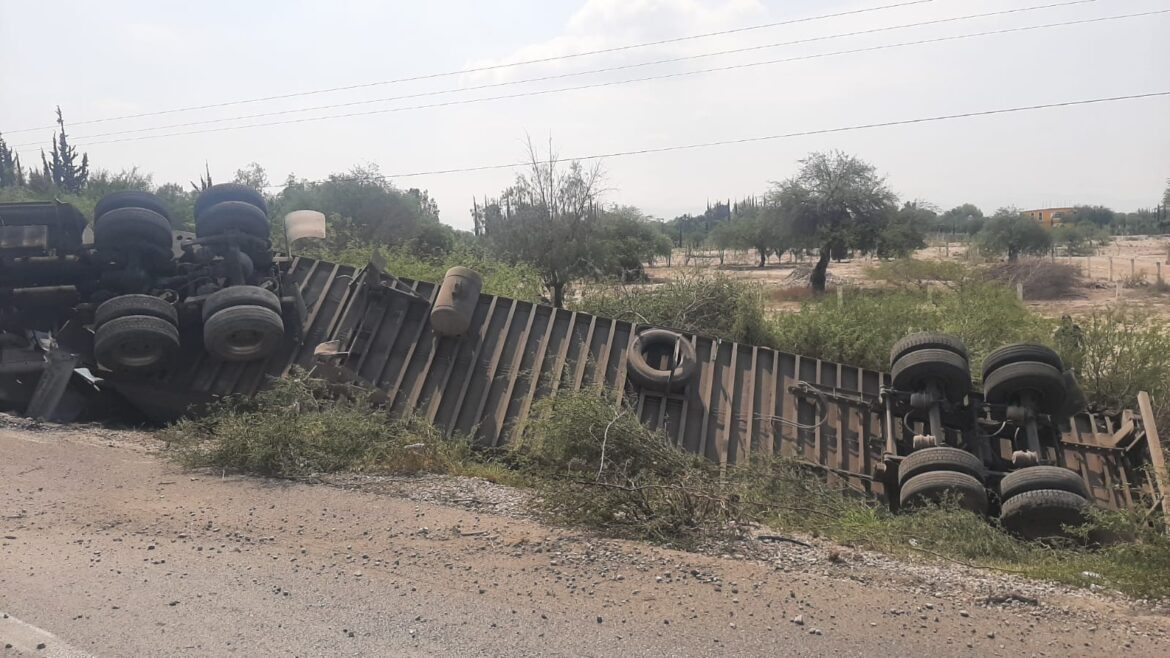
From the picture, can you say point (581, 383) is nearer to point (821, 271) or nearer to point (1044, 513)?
point (1044, 513)

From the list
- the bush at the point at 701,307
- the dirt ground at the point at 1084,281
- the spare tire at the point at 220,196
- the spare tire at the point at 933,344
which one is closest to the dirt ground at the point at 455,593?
the spare tire at the point at 933,344

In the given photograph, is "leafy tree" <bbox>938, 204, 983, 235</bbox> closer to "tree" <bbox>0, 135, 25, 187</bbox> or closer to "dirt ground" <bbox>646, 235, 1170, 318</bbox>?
"dirt ground" <bbox>646, 235, 1170, 318</bbox>

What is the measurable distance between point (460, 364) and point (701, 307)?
21.4 feet

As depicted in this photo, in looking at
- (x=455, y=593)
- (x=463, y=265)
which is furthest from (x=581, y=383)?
(x=463, y=265)

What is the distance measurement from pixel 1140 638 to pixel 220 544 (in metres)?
5.32

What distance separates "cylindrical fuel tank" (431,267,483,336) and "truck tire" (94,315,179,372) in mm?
3065

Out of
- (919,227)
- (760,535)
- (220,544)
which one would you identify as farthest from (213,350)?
(919,227)

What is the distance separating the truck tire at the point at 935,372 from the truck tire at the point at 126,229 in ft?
30.2

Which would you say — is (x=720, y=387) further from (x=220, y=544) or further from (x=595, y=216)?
(x=595, y=216)

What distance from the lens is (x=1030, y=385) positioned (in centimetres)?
834

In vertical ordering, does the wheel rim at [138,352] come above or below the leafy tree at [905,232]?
below

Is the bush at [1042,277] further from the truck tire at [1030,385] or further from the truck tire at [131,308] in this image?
the truck tire at [131,308]

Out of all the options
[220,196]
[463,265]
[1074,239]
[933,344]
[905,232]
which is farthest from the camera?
[1074,239]

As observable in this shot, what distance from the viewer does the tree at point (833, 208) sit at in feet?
110
